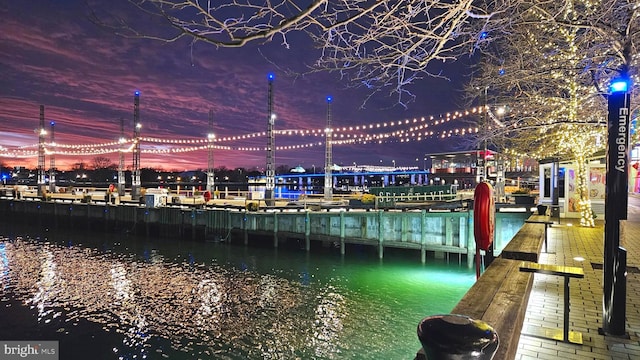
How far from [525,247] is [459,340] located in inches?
297

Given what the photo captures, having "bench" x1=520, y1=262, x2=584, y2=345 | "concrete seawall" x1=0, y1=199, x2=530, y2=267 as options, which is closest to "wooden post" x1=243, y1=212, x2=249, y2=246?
"concrete seawall" x1=0, y1=199, x2=530, y2=267

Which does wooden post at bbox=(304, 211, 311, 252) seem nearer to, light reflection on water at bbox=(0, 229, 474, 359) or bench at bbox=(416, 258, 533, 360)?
light reflection on water at bbox=(0, 229, 474, 359)

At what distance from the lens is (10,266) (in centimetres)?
2259

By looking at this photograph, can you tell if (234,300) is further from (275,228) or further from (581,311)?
(581,311)

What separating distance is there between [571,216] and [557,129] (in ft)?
21.8

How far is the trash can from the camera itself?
70.4 inches

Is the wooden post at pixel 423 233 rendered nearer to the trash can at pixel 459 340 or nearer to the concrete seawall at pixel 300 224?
the concrete seawall at pixel 300 224

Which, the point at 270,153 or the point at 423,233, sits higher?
the point at 270,153

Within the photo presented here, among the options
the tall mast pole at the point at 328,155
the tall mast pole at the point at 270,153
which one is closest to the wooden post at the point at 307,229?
the tall mast pole at the point at 270,153

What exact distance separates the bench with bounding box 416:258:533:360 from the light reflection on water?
18.2 feet

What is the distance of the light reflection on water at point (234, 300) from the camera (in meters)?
11.4

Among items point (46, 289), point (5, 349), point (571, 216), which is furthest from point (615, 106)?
point (46, 289)

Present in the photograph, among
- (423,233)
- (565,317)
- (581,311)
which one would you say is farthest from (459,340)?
(423,233)

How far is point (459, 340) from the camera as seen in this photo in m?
1.80
